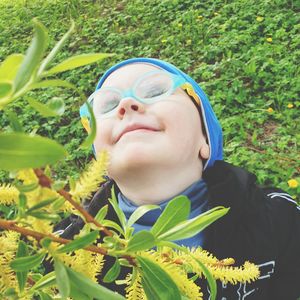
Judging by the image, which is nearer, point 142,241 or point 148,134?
point 142,241

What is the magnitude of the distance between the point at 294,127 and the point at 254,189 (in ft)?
3.48

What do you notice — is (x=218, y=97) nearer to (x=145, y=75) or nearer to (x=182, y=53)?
(x=182, y=53)

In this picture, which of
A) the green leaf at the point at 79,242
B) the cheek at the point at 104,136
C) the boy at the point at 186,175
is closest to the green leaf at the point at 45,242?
the green leaf at the point at 79,242

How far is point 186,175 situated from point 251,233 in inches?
9.2

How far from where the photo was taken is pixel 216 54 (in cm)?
316

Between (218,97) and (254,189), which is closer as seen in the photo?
(254,189)

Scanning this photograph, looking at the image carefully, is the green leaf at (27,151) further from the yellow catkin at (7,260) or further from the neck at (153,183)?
the neck at (153,183)

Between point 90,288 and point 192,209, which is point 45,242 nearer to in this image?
point 90,288

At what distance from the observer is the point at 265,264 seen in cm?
128

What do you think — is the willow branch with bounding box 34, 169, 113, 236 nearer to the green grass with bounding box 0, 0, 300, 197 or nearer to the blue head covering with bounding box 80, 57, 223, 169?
the blue head covering with bounding box 80, 57, 223, 169

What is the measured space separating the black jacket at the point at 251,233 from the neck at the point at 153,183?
0.10 meters

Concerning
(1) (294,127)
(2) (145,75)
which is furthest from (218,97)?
(2) (145,75)

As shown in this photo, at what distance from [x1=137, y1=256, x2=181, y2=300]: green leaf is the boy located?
2.36 ft

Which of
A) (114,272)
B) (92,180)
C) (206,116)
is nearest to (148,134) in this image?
(206,116)
